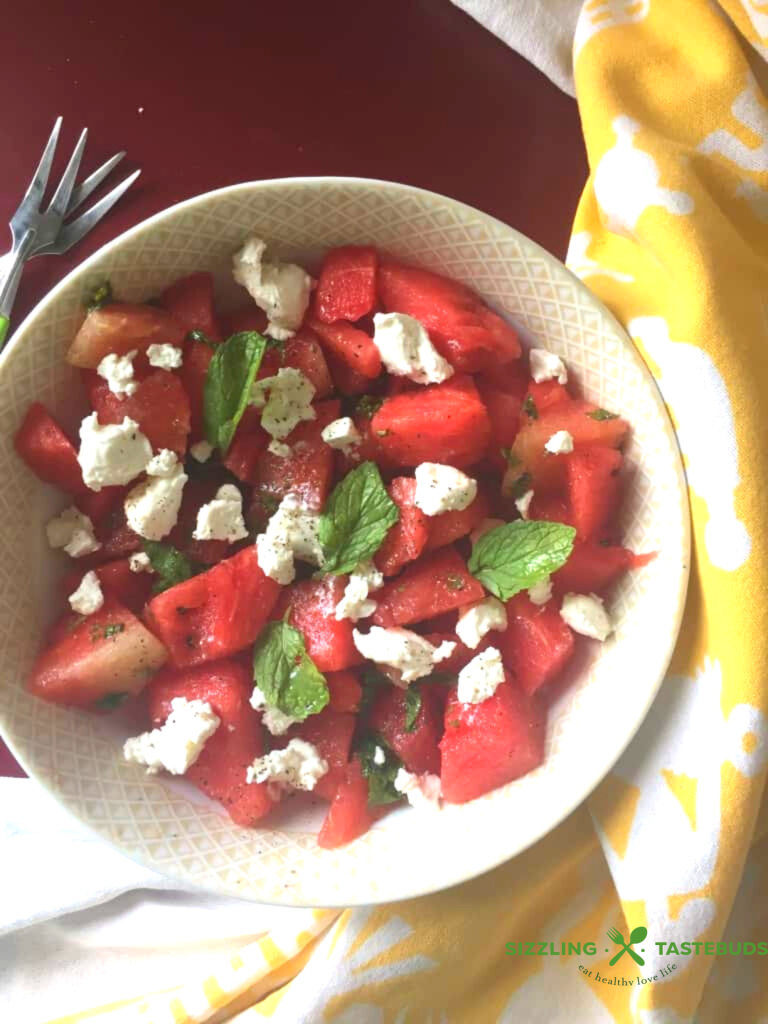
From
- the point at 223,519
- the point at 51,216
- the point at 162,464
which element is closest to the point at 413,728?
the point at 223,519

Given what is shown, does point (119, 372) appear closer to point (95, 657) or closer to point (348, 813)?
point (95, 657)

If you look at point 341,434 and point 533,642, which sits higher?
point 341,434

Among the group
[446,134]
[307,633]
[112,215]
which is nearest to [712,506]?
[307,633]

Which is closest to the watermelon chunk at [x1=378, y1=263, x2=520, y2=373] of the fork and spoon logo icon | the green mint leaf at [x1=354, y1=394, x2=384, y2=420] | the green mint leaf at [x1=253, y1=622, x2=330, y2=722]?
the green mint leaf at [x1=354, y1=394, x2=384, y2=420]

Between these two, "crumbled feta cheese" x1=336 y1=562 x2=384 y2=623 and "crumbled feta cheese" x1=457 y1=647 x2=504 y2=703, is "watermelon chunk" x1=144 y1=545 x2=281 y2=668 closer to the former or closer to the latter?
"crumbled feta cheese" x1=336 y1=562 x2=384 y2=623

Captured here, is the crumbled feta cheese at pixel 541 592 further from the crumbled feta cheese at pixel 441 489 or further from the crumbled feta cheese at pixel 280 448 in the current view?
the crumbled feta cheese at pixel 280 448
